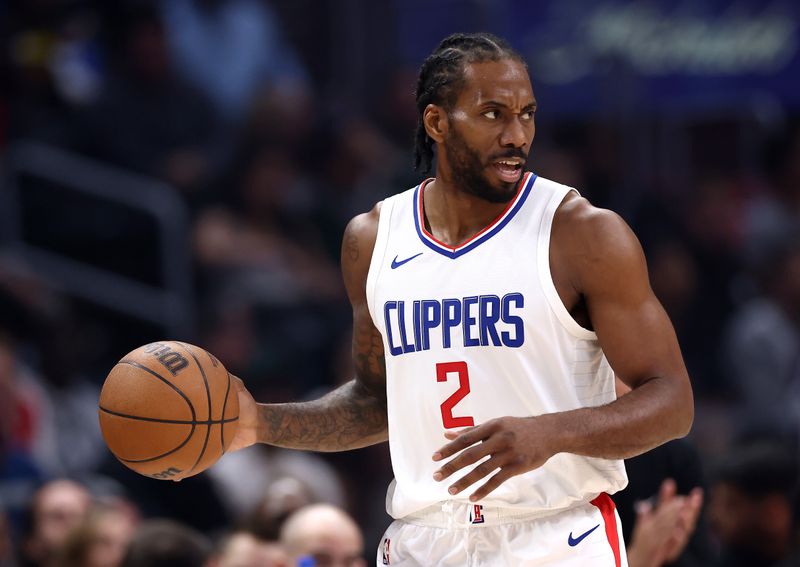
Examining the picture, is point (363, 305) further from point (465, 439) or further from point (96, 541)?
point (96, 541)

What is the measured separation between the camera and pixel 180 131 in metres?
11.4

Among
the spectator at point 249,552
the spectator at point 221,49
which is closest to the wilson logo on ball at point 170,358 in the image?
the spectator at point 249,552

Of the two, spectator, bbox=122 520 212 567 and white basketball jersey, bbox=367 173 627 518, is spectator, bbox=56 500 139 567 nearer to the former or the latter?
spectator, bbox=122 520 212 567

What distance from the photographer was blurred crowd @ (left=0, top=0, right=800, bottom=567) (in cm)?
960

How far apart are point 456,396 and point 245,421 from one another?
707 mm

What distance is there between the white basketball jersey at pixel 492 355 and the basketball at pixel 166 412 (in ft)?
1.92

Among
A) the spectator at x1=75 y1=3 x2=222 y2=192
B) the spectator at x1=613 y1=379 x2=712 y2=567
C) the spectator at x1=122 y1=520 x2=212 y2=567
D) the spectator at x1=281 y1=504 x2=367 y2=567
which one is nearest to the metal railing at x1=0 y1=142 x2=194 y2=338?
the spectator at x1=75 y1=3 x2=222 y2=192

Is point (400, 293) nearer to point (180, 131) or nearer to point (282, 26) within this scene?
point (180, 131)

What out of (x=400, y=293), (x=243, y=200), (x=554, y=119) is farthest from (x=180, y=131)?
(x=400, y=293)

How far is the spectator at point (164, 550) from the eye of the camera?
20.3 ft

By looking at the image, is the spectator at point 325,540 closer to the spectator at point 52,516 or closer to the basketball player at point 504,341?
the basketball player at point 504,341

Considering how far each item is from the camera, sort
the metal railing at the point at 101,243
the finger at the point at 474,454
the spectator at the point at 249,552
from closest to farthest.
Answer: the finger at the point at 474,454, the spectator at the point at 249,552, the metal railing at the point at 101,243

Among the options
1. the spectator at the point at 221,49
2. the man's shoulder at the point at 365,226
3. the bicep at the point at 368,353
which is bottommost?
the bicep at the point at 368,353

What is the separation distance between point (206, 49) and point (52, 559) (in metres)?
5.33
